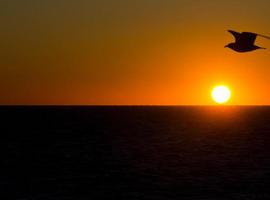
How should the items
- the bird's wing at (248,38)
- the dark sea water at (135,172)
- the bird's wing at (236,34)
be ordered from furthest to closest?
the dark sea water at (135,172)
the bird's wing at (236,34)
the bird's wing at (248,38)

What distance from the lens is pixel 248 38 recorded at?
2175cm

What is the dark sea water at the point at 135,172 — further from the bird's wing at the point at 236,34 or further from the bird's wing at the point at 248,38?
the bird's wing at the point at 248,38

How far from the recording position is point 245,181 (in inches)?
1823

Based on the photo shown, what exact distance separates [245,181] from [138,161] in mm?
16863

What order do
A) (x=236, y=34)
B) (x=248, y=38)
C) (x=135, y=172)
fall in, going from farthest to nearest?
(x=135, y=172) → (x=236, y=34) → (x=248, y=38)

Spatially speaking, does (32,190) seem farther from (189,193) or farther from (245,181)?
(245,181)

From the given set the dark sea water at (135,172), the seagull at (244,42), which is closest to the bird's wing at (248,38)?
the seagull at (244,42)

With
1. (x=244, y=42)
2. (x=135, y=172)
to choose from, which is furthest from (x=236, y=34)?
(x=135, y=172)

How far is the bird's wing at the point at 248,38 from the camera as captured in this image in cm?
2158

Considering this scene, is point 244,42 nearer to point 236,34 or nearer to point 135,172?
point 236,34

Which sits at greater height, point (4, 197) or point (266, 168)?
point (266, 168)

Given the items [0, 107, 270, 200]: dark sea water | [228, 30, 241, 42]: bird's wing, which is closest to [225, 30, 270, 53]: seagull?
[228, 30, 241, 42]: bird's wing

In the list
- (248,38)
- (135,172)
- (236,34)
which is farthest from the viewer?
(135,172)

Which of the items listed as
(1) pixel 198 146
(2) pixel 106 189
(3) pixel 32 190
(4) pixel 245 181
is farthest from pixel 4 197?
(1) pixel 198 146
